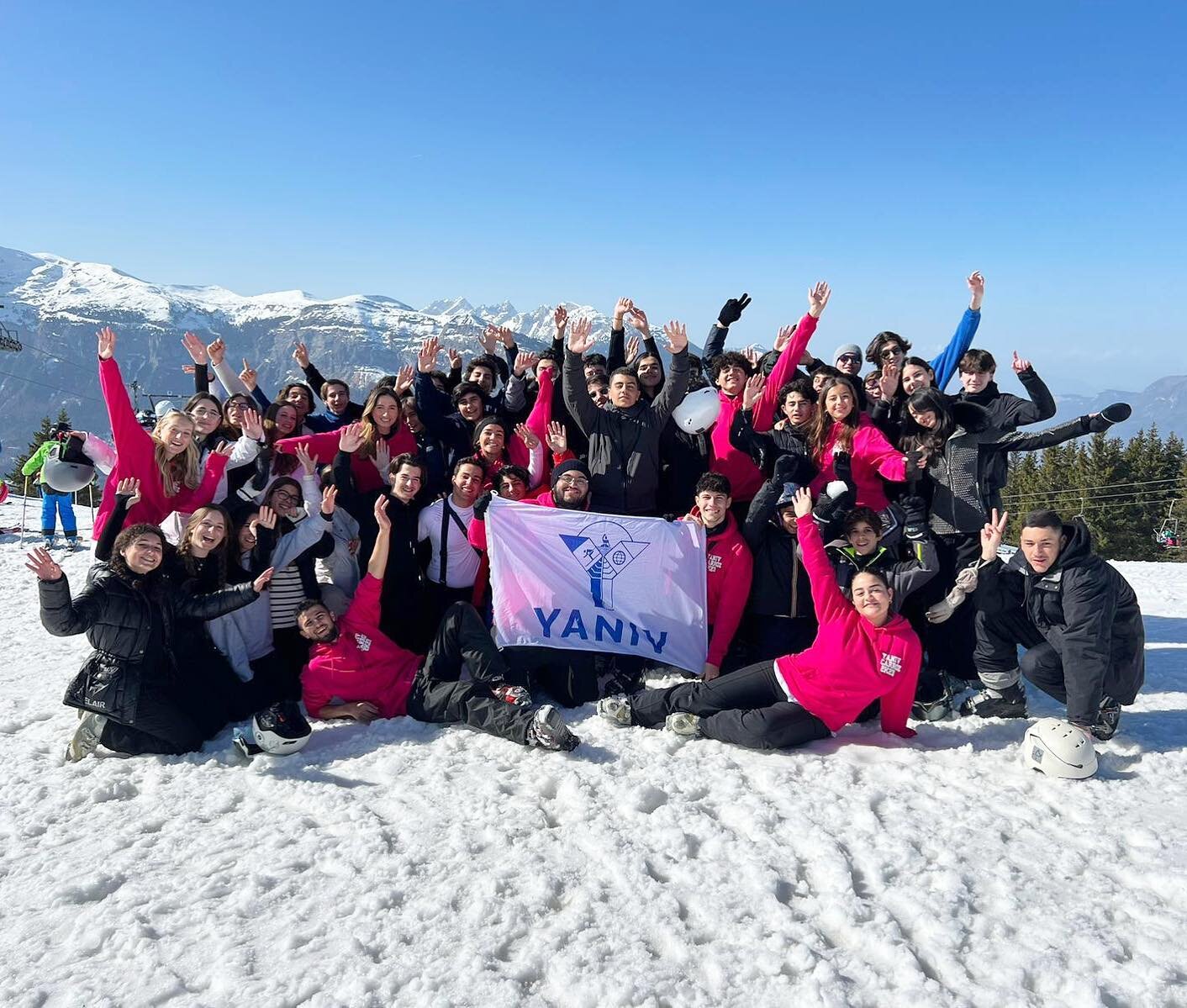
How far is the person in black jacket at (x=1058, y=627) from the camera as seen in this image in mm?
5742

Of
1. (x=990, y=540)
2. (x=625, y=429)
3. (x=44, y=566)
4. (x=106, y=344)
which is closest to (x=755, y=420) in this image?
(x=625, y=429)

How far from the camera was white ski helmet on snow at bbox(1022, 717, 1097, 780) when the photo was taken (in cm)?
544

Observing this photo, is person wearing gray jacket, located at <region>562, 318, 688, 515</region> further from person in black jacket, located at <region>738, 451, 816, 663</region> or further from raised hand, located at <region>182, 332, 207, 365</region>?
raised hand, located at <region>182, 332, 207, 365</region>

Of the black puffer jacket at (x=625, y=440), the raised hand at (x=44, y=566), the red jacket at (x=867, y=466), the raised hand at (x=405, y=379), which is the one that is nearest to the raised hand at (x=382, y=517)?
the black puffer jacket at (x=625, y=440)

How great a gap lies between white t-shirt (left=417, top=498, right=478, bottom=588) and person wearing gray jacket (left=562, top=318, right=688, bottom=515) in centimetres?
149

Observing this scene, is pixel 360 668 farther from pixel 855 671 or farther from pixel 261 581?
pixel 855 671

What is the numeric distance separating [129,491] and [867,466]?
7.44m

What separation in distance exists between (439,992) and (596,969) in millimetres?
787

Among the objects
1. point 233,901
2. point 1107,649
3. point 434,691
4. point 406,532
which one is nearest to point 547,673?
point 434,691

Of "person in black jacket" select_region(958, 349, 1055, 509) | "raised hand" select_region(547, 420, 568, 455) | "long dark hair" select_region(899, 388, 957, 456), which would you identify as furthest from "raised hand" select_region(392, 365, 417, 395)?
"person in black jacket" select_region(958, 349, 1055, 509)

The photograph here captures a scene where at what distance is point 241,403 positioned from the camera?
28.8ft

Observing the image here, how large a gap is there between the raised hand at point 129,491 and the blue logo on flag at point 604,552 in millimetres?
4227

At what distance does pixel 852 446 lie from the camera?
7.55 meters

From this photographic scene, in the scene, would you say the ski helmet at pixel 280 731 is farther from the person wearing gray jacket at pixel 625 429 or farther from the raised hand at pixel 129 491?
the person wearing gray jacket at pixel 625 429
